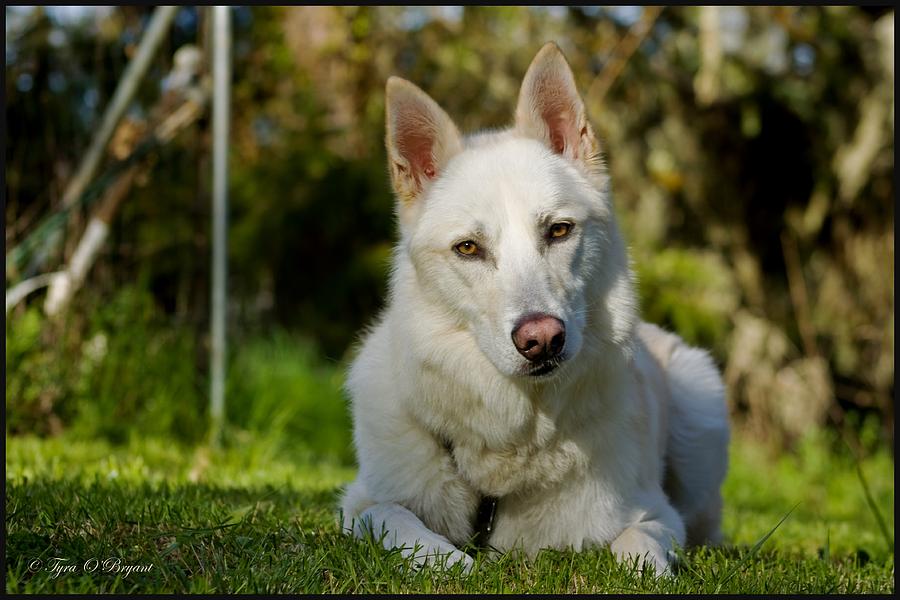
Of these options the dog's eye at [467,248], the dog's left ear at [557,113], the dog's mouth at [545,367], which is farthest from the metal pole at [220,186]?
the dog's mouth at [545,367]

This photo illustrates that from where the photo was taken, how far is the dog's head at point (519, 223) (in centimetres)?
268

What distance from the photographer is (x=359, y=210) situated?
838cm

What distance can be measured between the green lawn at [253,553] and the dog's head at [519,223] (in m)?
0.66

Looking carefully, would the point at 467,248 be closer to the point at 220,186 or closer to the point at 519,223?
the point at 519,223

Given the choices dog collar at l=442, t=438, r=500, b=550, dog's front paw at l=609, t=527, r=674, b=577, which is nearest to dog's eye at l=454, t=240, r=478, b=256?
dog collar at l=442, t=438, r=500, b=550

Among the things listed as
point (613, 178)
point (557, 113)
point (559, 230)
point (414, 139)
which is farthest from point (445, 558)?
point (613, 178)

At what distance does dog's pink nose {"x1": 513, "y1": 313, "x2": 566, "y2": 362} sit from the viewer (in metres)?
2.57

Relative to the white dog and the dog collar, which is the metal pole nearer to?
the white dog

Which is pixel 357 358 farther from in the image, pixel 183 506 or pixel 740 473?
pixel 740 473

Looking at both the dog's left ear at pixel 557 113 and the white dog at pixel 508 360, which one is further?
the dog's left ear at pixel 557 113

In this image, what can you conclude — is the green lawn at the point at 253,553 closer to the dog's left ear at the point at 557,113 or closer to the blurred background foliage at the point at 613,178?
the dog's left ear at the point at 557,113

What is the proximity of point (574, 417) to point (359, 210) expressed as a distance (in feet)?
18.8

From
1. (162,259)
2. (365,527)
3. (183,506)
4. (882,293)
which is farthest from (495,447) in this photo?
(882,293)

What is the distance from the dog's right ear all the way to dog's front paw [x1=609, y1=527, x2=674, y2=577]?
4.55 feet
